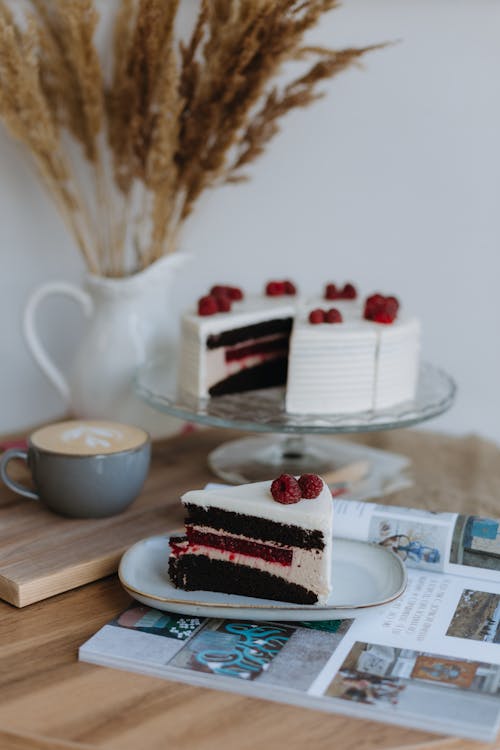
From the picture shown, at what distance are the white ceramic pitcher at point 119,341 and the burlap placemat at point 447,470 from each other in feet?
1.56

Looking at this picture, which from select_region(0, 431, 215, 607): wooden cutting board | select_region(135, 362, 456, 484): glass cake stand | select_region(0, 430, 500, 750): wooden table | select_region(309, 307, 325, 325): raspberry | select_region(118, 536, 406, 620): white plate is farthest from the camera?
select_region(309, 307, 325, 325): raspberry

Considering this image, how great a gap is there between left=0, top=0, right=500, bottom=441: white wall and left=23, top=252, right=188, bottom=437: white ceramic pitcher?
0.33 meters

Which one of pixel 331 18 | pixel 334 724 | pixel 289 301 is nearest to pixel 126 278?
pixel 289 301

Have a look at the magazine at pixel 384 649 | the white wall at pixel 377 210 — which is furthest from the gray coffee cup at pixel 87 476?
the white wall at pixel 377 210

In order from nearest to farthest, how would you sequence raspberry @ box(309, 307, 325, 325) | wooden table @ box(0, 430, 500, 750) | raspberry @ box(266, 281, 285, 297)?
1. wooden table @ box(0, 430, 500, 750)
2. raspberry @ box(309, 307, 325, 325)
3. raspberry @ box(266, 281, 285, 297)

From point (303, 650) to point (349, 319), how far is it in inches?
28.6

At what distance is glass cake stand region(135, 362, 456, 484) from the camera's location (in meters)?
1.47

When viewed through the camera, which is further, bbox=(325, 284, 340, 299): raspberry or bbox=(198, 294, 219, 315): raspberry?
bbox=(325, 284, 340, 299): raspberry

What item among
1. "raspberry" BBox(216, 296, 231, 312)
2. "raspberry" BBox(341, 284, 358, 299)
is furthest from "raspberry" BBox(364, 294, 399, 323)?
"raspberry" BBox(216, 296, 231, 312)

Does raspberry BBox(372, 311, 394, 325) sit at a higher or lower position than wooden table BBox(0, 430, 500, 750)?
higher

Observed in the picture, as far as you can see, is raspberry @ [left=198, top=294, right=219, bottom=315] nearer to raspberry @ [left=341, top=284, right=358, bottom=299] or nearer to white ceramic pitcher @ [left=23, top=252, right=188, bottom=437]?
white ceramic pitcher @ [left=23, top=252, right=188, bottom=437]

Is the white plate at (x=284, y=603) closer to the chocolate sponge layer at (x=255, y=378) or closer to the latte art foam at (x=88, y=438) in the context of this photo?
the latte art foam at (x=88, y=438)

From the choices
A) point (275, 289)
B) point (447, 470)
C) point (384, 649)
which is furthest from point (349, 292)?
point (384, 649)

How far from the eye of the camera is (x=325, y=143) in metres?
2.00
